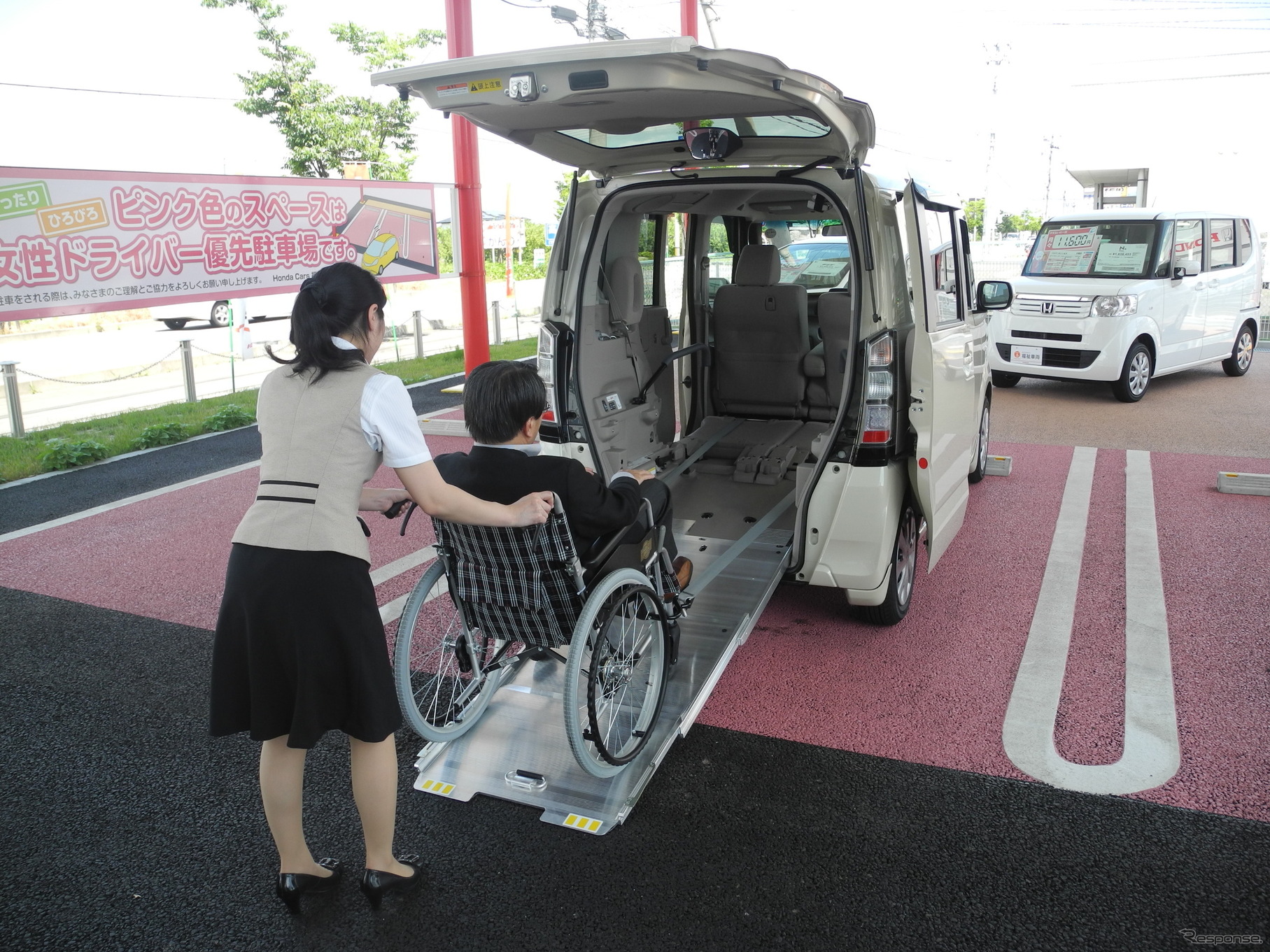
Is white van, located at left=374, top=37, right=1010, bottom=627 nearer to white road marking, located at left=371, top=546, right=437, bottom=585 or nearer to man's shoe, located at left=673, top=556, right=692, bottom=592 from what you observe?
man's shoe, located at left=673, top=556, right=692, bottom=592

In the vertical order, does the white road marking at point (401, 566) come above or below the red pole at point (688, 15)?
below

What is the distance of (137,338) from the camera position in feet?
57.6

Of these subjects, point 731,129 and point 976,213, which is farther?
point 976,213

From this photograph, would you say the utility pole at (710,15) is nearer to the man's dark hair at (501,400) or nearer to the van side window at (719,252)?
the van side window at (719,252)

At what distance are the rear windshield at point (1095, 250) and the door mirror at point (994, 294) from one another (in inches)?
225

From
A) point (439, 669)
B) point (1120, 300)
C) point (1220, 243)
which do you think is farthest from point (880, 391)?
point (1220, 243)

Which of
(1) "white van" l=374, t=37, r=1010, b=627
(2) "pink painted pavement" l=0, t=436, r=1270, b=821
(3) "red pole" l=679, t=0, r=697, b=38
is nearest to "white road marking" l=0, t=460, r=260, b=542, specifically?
(2) "pink painted pavement" l=0, t=436, r=1270, b=821

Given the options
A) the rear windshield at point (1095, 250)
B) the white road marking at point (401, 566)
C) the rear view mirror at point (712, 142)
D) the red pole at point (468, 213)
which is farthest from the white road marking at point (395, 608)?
the rear windshield at point (1095, 250)

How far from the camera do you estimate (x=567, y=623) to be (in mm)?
2834

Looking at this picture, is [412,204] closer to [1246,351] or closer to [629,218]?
[629,218]

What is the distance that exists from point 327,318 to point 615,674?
4.70ft

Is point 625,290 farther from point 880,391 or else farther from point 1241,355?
point 1241,355

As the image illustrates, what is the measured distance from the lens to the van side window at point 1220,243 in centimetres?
1034

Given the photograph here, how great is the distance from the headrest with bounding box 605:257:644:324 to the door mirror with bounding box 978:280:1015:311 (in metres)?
1.90
